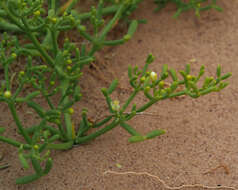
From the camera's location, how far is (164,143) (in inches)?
87.7

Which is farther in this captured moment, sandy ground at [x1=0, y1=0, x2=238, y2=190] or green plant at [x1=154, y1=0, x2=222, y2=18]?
green plant at [x1=154, y1=0, x2=222, y2=18]

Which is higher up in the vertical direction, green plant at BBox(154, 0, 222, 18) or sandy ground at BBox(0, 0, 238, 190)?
green plant at BBox(154, 0, 222, 18)

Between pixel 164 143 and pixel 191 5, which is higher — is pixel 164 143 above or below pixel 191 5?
below

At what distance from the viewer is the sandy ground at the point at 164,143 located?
2.03 meters

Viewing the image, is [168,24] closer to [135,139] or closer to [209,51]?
[209,51]

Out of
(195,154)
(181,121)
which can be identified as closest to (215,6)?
(181,121)

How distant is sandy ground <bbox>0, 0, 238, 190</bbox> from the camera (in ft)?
6.65

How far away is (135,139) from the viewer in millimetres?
1670

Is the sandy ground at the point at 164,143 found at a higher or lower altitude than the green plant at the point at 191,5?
lower

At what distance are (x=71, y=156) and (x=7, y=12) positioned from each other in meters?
0.88

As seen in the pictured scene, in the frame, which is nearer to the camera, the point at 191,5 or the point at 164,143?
the point at 164,143

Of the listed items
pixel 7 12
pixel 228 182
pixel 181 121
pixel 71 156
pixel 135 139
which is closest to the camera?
pixel 135 139

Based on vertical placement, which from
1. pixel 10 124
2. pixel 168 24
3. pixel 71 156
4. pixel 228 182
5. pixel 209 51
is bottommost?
pixel 228 182

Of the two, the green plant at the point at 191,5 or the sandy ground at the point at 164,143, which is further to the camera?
the green plant at the point at 191,5
